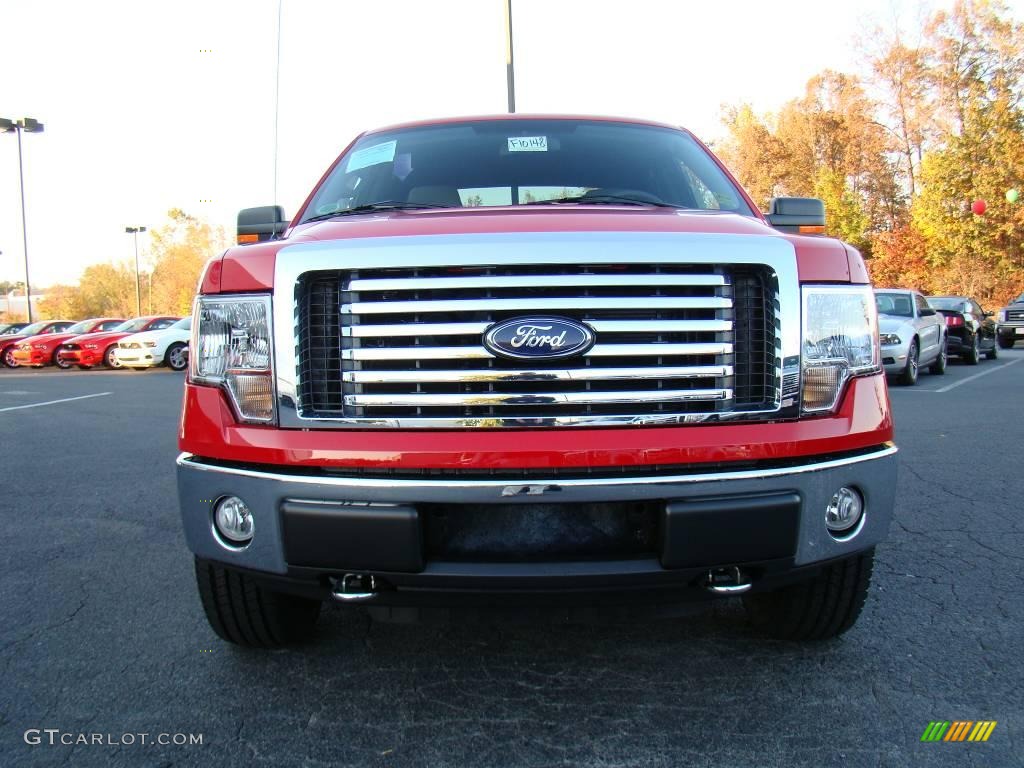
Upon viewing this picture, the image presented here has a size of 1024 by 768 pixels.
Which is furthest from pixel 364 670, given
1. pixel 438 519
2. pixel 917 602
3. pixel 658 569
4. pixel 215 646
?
pixel 917 602

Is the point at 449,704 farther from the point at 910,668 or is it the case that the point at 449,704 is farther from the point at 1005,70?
the point at 1005,70

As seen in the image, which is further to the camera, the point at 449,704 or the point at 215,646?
the point at 215,646

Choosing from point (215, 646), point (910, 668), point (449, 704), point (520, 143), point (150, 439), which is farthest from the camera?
point (150, 439)

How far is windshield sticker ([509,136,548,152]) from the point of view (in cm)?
355

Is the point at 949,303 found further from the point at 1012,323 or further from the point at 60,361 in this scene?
the point at 60,361

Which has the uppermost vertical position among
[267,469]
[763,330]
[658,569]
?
[763,330]

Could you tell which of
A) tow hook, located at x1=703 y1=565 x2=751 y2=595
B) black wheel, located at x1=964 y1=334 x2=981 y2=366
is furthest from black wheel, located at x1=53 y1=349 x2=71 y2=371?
tow hook, located at x1=703 y1=565 x2=751 y2=595

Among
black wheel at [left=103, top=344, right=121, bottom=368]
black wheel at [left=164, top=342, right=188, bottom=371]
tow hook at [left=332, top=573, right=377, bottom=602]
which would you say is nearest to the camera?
tow hook at [left=332, top=573, right=377, bottom=602]

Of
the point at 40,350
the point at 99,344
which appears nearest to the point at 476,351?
the point at 99,344

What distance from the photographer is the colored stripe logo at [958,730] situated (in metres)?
2.12

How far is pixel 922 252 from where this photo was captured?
36688mm

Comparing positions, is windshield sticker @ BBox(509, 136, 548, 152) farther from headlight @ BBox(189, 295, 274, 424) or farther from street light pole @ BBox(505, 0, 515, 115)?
street light pole @ BBox(505, 0, 515, 115)

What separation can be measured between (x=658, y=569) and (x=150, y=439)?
6.80 metres

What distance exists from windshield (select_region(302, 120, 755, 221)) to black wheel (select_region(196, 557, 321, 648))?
1412 millimetres
